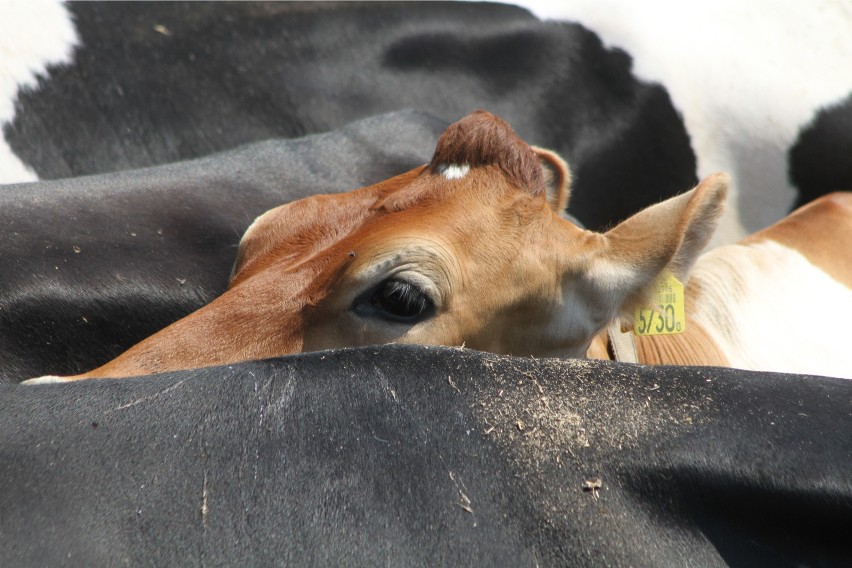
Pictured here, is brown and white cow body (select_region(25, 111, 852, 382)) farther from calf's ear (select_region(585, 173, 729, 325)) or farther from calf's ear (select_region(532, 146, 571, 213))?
calf's ear (select_region(532, 146, 571, 213))

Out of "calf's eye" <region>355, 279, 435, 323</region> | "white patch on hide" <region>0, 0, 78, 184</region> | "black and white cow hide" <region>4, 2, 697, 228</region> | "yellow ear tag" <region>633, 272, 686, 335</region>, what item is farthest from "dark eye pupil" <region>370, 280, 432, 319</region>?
"black and white cow hide" <region>4, 2, 697, 228</region>

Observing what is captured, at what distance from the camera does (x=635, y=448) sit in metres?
1.48

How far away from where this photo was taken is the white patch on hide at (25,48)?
3.45 meters

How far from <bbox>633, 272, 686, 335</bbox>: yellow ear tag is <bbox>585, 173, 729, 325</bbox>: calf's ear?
0.02 meters

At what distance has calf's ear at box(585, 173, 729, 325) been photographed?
2.08 meters

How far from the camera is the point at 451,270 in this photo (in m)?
1.99

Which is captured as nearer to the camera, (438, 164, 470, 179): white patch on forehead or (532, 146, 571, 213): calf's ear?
(438, 164, 470, 179): white patch on forehead

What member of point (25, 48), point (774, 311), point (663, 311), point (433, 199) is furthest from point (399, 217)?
point (25, 48)

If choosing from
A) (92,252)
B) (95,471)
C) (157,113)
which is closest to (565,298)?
(95,471)

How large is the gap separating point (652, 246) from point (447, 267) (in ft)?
1.53

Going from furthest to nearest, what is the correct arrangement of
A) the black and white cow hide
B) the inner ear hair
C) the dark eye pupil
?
the black and white cow hide → the inner ear hair → the dark eye pupil

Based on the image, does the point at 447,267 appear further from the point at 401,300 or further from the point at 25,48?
the point at 25,48

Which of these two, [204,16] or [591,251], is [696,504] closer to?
[591,251]

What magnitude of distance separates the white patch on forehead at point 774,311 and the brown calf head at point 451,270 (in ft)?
2.58
